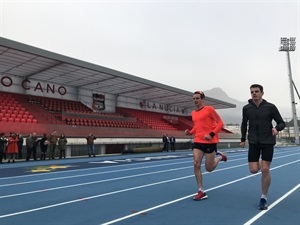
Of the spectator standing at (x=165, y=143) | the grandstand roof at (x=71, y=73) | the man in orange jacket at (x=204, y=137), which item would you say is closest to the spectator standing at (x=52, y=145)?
the grandstand roof at (x=71, y=73)

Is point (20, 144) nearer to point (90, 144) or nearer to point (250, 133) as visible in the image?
point (90, 144)

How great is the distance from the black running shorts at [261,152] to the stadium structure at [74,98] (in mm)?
15128

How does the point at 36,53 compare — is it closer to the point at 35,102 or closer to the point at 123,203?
the point at 35,102

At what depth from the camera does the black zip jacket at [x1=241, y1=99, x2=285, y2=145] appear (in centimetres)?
447

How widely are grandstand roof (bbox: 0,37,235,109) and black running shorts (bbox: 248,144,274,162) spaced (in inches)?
601

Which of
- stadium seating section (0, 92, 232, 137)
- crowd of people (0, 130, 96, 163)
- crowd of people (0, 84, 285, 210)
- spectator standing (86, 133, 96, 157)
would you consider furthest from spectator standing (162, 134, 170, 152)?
crowd of people (0, 84, 285, 210)

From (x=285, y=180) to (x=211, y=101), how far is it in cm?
2989

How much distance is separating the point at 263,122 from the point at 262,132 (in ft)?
0.53

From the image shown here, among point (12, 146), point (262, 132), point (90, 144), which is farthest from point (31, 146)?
point (262, 132)

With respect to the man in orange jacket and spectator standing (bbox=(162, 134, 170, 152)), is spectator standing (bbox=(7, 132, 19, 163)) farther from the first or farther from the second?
spectator standing (bbox=(162, 134, 170, 152))

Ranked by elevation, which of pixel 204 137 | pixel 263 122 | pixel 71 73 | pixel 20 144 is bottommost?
pixel 20 144

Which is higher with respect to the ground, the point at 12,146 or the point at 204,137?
the point at 204,137

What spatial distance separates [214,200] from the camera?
197 inches

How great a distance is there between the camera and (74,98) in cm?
2680
